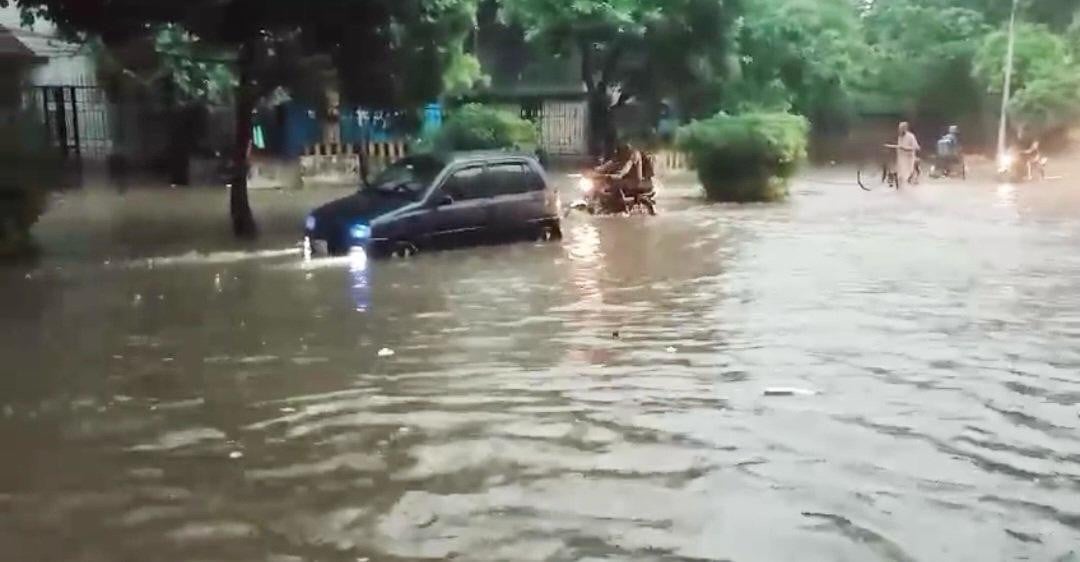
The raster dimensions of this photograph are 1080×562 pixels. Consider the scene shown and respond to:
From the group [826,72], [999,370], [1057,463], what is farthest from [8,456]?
[826,72]

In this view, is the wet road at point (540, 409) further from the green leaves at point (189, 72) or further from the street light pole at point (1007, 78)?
the street light pole at point (1007, 78)

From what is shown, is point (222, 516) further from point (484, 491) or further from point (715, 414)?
point (715, 414)

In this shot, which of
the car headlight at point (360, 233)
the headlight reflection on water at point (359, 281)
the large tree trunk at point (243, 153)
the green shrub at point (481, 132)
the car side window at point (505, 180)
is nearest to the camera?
the headlight reflection on water at point (359, 281)

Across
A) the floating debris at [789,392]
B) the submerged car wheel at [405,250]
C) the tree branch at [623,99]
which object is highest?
the tree branch at [623,99]

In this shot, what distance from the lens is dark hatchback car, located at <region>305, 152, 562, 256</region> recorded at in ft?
49.7

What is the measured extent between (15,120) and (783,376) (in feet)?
34.2

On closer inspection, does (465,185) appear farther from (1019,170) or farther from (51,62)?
(1019,170)

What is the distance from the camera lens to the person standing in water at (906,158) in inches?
1124

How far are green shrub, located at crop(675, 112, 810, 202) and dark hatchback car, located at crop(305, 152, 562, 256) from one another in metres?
8.38

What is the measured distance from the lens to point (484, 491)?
638cm

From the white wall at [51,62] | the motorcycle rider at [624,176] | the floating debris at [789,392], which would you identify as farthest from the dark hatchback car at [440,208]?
the white wall at [51,62]

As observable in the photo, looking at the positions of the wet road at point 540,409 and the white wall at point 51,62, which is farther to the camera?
the white wall at point 51,62

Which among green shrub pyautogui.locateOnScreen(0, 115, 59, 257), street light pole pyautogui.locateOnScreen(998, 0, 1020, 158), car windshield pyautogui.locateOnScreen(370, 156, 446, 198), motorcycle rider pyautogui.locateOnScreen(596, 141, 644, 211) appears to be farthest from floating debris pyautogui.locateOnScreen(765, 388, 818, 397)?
street light pole pyautogui.locateOnScreen(998, 0, 1020, 158)

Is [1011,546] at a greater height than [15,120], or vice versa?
[15,120]
